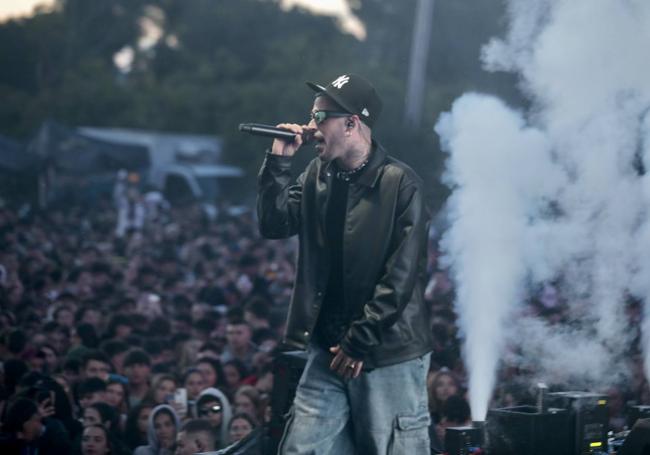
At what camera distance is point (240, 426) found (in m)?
7.54

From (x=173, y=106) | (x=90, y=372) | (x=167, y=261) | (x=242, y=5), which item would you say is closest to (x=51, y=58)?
(x=242, y=5)

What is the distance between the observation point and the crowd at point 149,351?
23.8 feet

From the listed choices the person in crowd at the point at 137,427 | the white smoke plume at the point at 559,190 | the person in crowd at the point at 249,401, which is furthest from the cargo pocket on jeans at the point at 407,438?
the person in crowd at the point at 137,427

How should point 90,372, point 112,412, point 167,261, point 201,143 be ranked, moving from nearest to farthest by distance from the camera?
point 112,412
point 90,372
point 167,261
point 201,143

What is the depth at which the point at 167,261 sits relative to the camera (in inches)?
677

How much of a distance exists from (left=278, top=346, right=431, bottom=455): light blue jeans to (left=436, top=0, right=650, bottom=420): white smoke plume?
178cm

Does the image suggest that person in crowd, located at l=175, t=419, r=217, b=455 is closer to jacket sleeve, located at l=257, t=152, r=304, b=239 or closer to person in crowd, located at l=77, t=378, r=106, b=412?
person in crowd, located at l=77, t=378, r=106, b=412

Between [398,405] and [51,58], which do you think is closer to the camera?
[398,405]

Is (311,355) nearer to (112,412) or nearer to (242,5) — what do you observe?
(112,412)

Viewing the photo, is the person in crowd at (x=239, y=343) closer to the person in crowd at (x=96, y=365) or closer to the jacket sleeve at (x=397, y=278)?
the person in crowd at (x=96, y=365)

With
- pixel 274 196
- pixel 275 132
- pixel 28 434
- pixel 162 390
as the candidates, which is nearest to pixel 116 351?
pixel 162 390

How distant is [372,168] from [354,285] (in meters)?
0.46

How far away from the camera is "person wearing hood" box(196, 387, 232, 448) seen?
7758 mm

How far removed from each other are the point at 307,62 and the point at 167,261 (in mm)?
21680
